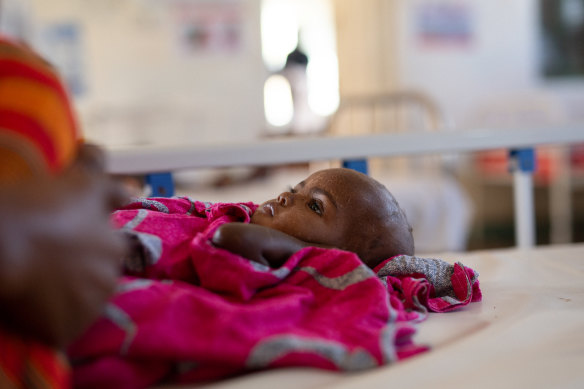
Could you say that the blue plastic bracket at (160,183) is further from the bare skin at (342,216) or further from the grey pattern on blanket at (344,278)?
the grey pattern on blanket at (344,278)

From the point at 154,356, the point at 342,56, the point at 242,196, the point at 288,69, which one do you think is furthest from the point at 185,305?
the point at 288,69

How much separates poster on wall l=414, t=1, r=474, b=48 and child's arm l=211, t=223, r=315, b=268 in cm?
361

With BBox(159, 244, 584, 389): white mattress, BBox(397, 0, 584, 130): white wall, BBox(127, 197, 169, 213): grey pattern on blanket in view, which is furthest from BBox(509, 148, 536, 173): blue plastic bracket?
BBox(397, 0, 584, 130): white wall

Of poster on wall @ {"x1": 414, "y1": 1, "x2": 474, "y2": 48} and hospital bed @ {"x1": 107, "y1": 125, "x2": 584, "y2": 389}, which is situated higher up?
poster on wall @ {"x1": 414, "y1": 1, "x2": 474, "y2": 48}

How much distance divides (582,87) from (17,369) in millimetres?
4686

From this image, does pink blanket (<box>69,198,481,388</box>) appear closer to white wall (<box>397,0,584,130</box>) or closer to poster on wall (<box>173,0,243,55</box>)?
poster on wall (<box>173,0,243,55</box>)

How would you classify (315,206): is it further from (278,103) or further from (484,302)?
(278,103)

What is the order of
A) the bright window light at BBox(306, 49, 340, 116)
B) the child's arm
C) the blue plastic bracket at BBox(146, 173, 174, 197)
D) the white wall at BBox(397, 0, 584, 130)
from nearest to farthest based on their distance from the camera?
the child's arm
the blue plastic bracket at BBox(146, 173, 174, 197)
the white wall at BBox(397, 0, 584, 130)
the bright window light at BBox(306, 49, 340, 116)

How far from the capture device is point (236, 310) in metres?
0.59

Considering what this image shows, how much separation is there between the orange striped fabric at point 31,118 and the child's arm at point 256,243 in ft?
0.69

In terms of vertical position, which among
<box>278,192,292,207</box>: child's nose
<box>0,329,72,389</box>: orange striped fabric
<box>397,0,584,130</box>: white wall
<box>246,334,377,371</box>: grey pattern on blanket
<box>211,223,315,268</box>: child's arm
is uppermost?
<box>397,0,584,130</box>: white wall

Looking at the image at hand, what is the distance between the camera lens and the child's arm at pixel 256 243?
68 cm

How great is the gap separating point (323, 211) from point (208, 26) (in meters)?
3.40

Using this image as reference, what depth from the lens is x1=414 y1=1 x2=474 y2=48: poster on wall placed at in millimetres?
4062
